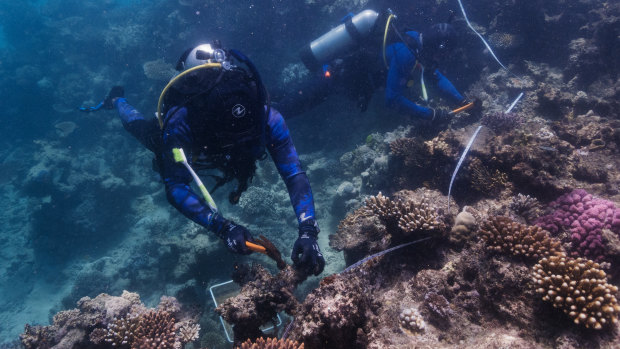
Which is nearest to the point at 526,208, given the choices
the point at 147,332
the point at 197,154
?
the point at 197,154

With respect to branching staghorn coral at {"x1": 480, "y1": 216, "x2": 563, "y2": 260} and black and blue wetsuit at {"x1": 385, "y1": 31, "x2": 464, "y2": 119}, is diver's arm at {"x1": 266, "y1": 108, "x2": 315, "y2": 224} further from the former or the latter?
black and blue wetsuit at {"x1": 385, "y1": 31, "x2": 464, "y2": 119}

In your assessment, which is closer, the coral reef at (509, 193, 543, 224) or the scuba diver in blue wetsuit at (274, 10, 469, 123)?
the coral reef at (509, 193, 543, 224)

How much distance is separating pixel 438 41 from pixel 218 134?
5551 mm

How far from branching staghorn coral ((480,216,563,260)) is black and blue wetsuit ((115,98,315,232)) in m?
2.14

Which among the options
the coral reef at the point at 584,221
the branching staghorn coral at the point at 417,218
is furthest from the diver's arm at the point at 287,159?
the coral reef at the point at 584,221

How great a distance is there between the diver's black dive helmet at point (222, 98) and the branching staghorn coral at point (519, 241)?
3.13 m

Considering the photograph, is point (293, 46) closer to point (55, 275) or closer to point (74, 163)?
point (74, 163)

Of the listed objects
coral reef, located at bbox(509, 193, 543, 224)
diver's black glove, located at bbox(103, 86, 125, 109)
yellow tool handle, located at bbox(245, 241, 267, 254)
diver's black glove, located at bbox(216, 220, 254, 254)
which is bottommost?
coral reef, located at bbox(509, 193, 543, 224)

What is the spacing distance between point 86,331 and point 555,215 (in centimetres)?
687

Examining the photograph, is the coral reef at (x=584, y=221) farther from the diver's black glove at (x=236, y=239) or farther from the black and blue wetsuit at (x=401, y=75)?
the diver's black glove at (x=236, y=239)

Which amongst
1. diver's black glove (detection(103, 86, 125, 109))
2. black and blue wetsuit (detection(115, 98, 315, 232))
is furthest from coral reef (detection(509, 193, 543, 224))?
diver's black glove (detection(103, 86, 125, 109))

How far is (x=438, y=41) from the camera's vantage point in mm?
6410

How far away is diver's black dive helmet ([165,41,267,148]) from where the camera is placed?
3.66 metres

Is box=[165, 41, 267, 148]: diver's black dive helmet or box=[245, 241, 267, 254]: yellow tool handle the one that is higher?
box=[165, 41, 267, 148]: diver's black dive helmet
